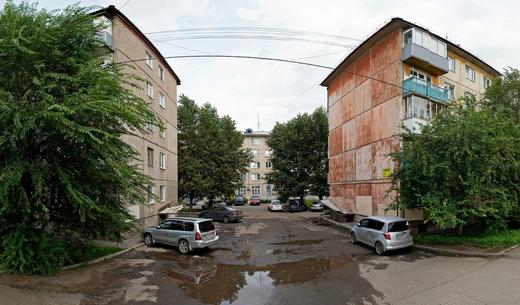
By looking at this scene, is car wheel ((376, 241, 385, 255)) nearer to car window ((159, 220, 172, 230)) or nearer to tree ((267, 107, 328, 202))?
car window ((159, 220, 172, 230))

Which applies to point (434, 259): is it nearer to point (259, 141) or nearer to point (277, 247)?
point (277, 247)

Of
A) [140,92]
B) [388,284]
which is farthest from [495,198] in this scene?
[140,92]

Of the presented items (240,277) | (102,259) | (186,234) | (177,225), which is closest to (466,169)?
(240,277)

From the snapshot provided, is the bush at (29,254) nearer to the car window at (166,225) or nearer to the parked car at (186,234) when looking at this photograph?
the parked car at (186,234)

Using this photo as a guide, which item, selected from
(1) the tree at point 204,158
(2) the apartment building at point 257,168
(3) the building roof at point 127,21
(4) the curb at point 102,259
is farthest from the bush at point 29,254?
(2) the apartment building at point 257,168

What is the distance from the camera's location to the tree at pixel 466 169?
543 inches

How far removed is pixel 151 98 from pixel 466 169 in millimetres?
18852

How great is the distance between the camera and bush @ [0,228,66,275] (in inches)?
387

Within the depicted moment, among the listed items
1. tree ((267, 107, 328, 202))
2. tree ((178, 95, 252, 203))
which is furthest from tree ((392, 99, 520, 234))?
tree ((267, 107, 328, 202))

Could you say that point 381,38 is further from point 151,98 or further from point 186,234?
point 186,234

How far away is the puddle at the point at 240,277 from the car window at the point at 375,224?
6.51ft

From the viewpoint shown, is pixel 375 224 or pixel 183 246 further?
pixel 375 224

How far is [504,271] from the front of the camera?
1043 cm

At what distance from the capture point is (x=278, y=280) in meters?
10.4
